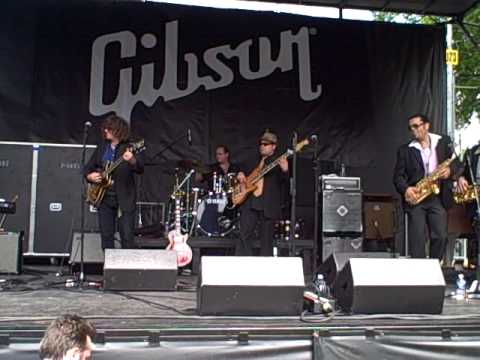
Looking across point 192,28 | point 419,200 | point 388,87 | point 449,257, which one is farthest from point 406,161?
point 192,28

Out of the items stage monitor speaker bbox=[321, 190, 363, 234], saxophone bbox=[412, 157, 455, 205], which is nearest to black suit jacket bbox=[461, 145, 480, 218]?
saxophone bbox=[412, 157, 455, 205]

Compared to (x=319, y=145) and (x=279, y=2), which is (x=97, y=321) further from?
(x=279, y=2)

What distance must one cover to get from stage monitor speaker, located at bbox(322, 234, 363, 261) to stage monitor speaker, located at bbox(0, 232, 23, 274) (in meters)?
3.55

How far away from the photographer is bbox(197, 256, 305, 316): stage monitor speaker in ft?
14.8

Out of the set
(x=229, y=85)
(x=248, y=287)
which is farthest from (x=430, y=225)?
(x=229, y=85)

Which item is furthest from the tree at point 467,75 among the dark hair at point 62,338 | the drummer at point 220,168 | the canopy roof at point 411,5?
the dark hair at point 62,338

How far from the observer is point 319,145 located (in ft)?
33.4

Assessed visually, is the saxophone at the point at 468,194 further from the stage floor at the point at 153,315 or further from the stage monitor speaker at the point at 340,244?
the stage monitor speaker at the point at 340,244

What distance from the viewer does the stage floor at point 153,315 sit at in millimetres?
4258

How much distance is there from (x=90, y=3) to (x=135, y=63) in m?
1.10

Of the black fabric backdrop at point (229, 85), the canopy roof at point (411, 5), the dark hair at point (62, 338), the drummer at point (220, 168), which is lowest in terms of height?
the dark hair at point (62, 338)

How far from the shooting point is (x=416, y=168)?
685 centimetres

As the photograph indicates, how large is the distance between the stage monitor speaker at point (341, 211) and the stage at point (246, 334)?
11.0 feet

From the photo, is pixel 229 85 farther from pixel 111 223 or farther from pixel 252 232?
pixel 111 223
